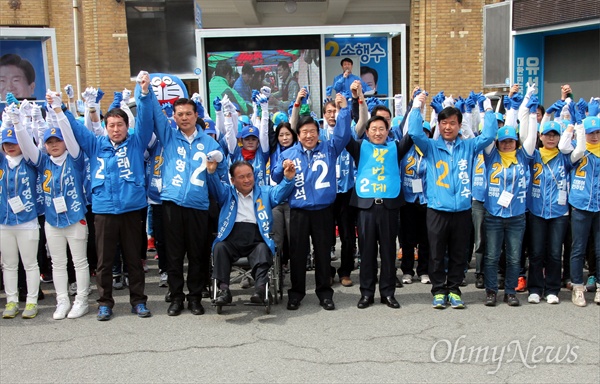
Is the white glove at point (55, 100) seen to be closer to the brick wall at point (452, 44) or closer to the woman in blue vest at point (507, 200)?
the woman in blue vest at point (507, 200)

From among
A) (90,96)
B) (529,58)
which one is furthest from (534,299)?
(529,58)

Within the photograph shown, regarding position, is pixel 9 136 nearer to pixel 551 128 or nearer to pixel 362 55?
pixel 551 128

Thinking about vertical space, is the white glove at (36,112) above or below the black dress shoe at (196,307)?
above

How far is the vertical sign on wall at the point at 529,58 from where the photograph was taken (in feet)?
39.7

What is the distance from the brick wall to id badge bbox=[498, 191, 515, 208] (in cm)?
937

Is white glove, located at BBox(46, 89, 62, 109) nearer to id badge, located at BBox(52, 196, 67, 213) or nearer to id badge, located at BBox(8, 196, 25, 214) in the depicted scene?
id badge, located at BBox(52, 196, 67, 213)

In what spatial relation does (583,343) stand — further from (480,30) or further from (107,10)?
(107,10)

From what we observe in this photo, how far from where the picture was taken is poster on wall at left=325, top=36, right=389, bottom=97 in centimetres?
1181

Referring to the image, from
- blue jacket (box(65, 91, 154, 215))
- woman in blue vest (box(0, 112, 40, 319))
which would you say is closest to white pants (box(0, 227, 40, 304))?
woman in blue vest (box(0, 112, 40, 319))

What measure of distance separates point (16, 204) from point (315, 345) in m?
3.22

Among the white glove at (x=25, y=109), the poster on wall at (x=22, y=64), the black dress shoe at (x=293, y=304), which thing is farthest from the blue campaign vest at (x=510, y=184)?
the poster on wall at (x=22, y=64)

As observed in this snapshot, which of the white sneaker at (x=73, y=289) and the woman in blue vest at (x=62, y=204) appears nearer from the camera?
the woman in blue vest at (x=62, y=204)

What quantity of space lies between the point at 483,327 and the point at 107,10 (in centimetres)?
1263

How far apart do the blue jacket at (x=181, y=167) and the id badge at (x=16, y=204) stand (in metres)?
1.40
